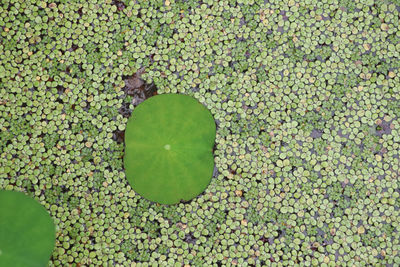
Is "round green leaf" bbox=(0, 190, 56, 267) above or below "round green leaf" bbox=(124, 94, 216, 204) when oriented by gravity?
below

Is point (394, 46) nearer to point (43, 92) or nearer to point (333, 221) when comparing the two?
point (333, 221)

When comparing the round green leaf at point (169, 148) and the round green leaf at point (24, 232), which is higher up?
the round green leaf at point (169, 148)

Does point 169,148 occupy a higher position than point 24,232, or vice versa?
point 169,148
